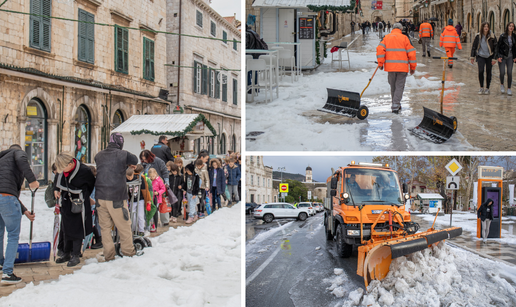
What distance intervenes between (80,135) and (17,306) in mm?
12156

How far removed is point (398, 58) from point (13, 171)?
7220mm

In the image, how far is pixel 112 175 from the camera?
6.35 meters

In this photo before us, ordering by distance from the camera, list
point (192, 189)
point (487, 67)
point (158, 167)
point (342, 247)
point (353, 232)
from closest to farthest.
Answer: point (353, 232)
point (342, 247)
point (158, 167)
point (192, 189)
point (487, 67)

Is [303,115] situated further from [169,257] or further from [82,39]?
[82,39]

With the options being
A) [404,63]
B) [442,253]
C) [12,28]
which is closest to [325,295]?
[442,253]

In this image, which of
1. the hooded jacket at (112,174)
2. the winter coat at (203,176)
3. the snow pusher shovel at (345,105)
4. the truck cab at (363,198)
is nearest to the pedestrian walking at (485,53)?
the snow pusher shovel at (345,105)

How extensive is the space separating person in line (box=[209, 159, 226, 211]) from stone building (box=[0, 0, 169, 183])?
566 cm

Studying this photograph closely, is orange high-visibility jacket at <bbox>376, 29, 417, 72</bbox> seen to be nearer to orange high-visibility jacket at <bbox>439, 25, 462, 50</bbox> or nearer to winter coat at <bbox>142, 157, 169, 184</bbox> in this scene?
winter coat at <bbox>142, 157, 169, 184</bbox>

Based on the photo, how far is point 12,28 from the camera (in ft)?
41.9

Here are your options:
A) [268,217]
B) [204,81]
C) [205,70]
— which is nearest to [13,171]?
[268,217]

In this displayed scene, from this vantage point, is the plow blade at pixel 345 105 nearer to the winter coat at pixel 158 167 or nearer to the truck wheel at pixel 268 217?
the winter coat at pixel 158 167

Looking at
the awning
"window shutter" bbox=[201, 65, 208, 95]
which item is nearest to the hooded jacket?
the awning

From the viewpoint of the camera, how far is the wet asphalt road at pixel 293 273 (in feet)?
18.2

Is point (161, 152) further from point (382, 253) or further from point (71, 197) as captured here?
point (382, 253)
